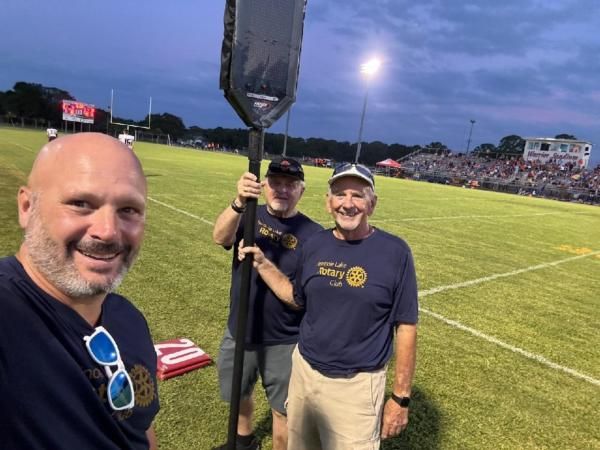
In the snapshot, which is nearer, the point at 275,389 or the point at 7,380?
the point at 7,380

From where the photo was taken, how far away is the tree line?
9019cm

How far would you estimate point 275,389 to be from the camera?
2992 millimetres

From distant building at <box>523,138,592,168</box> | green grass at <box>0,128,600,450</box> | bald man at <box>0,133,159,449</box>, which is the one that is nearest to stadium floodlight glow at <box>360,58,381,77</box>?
green grass at <box>0,128,600,450</box>

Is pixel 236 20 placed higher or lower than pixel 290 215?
higher

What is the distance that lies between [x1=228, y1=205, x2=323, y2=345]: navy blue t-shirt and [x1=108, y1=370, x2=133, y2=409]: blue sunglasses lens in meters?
1.57

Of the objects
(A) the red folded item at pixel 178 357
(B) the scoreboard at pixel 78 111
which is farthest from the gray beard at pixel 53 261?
(B) the scoreboard at pixel 78 111

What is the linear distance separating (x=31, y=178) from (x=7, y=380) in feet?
1.83

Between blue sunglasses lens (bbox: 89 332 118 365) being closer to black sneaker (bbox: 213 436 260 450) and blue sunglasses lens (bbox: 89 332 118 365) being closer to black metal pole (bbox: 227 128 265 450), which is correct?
black metal pole (bbox: 227 128 265 450)

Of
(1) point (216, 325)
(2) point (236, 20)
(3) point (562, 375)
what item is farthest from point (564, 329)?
(2) point (236, 20)

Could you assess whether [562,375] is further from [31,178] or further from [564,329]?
[31,178]

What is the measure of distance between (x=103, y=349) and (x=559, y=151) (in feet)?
281

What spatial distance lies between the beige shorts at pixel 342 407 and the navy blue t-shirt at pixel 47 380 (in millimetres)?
1351

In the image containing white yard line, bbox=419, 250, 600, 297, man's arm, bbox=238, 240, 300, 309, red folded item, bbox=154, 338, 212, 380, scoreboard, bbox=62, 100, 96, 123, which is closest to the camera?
man's arm, bbox=238, 240, 300, 309

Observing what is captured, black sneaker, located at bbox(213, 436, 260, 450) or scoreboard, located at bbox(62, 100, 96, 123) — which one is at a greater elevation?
scoreboard, located at bbox(62, 100, 96, 123)
